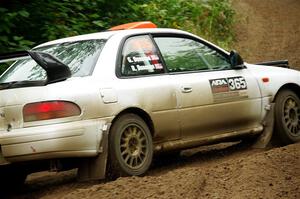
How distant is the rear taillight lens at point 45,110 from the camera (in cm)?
561

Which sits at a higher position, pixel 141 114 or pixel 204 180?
pixel 141 114

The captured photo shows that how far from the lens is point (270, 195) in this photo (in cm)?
478

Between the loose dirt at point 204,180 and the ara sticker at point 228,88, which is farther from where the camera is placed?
the ara sticker at point 228,88

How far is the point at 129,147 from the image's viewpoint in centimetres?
612

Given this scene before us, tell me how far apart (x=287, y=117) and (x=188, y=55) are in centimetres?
162

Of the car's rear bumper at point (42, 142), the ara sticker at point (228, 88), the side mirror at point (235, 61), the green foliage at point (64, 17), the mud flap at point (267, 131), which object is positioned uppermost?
the green foliage at point (64, 17)

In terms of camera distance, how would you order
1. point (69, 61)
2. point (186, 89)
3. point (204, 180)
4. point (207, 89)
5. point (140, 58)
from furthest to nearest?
point (207, 89), point (186, 89), point (140, 58), point (69, 61), point (204, 180)

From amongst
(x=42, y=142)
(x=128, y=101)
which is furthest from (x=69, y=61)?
(x=42, y=142)

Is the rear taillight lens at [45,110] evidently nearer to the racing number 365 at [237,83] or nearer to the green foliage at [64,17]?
the racing number 365 at [237,83]

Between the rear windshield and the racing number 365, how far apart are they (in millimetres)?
1688

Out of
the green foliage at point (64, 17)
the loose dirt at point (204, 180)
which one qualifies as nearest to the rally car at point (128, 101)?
the loose dirt at point (204, 180)

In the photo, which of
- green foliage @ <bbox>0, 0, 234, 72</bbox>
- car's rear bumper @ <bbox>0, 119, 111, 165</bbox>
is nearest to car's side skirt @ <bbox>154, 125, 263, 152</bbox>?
car's rear bumper @ <bbox>0, 119, 111, 165</bbox>

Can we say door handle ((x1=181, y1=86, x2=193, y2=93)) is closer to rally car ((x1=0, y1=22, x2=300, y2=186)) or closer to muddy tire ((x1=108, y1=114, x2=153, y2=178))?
rally car ((x1=0, y1=22, x2=300, y2=186))

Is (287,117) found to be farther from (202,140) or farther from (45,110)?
(45,110)
